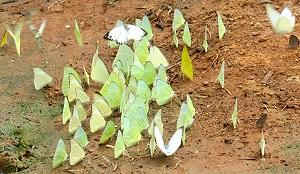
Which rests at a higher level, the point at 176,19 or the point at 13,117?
the point at 176,19

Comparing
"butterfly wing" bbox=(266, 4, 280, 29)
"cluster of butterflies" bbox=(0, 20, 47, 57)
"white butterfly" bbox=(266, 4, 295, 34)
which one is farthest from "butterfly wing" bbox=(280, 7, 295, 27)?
"cluster of butterflies" bbox=(0, 20, 47, 57)

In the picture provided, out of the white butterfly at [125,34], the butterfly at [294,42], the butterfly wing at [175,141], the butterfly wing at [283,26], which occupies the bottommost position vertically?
the butterfly wing at [175,141]

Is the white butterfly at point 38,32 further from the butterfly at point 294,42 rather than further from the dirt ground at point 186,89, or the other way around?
the butterfly at point 294,42

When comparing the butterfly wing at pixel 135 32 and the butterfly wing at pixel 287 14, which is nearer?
the butterfly wing at pixel 287 14

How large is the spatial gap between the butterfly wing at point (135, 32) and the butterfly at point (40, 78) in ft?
2.70

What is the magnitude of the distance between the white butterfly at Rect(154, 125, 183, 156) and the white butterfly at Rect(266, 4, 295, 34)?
54.9 inches

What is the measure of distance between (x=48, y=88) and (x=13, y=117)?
0.52 metres

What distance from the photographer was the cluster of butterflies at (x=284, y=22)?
207 inches

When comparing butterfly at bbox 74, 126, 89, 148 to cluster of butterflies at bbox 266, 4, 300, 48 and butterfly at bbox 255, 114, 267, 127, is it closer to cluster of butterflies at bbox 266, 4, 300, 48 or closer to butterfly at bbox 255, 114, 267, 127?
butterfly at bbox 255, 114, 267, 127

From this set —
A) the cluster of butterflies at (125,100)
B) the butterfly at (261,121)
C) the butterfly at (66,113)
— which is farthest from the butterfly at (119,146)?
the butterfly at (261,121)

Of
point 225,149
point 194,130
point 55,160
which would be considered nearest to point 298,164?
point 225,149

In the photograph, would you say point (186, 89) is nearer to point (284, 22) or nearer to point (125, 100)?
point (125, 100)

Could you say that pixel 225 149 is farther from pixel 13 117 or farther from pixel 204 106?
pixel 13 117

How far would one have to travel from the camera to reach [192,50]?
5.91 meters
